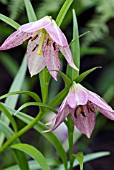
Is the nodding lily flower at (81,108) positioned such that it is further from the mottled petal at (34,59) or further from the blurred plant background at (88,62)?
the blurred plant background at (88,62)

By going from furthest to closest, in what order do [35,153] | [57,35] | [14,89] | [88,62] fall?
[88,62] → [14,89] → [35,153] → [57,35]

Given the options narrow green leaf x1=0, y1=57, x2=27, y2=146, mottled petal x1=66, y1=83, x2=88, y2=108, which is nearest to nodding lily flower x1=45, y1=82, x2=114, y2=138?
mottled petal x1=66, y1=83, x2=88, y2=108

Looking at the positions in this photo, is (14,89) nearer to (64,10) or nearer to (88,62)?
(64,10)

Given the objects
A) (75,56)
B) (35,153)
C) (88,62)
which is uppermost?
(75,56)

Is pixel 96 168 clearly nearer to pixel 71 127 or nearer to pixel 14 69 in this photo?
pixel 14 69

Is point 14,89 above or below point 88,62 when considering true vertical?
above

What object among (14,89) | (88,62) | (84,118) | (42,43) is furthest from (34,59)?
(88,62)

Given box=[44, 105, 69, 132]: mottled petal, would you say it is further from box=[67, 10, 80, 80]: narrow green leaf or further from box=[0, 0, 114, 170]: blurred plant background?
box=[0, 0, 114, 170]: blurred plant background

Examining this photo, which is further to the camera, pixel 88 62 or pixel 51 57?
pixel 88 62
